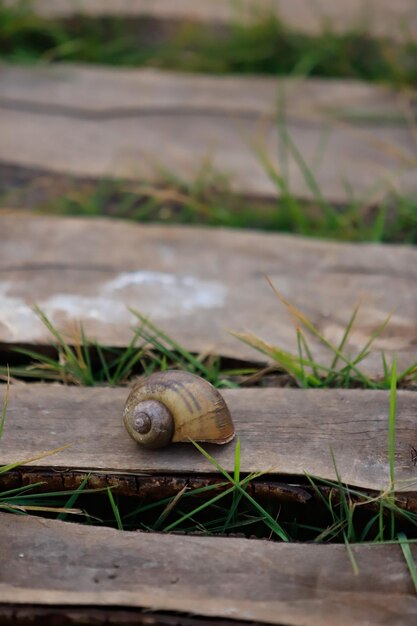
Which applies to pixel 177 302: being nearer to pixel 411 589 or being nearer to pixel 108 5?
pixel 411 589

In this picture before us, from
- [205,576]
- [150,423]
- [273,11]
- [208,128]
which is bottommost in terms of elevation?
[205,576]

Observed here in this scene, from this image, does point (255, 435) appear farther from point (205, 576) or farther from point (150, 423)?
point (205, 576)

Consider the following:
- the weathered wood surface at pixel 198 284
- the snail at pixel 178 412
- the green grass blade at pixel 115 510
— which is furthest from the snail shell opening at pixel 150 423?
the weathered wood surface at pixel 198 284

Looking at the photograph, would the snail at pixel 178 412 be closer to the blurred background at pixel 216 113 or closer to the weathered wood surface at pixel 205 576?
the weathered wood surface at pixel 205 576

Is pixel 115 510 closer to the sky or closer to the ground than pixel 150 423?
closer to the ground

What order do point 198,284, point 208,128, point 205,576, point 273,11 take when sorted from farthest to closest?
point 273,11 → point 208,128 → point 198,284 → point 205,576

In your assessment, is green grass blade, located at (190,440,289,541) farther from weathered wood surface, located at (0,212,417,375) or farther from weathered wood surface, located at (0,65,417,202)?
weathered wood surface, located at (0,65,417,202)

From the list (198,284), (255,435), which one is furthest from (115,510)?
(198,284)
